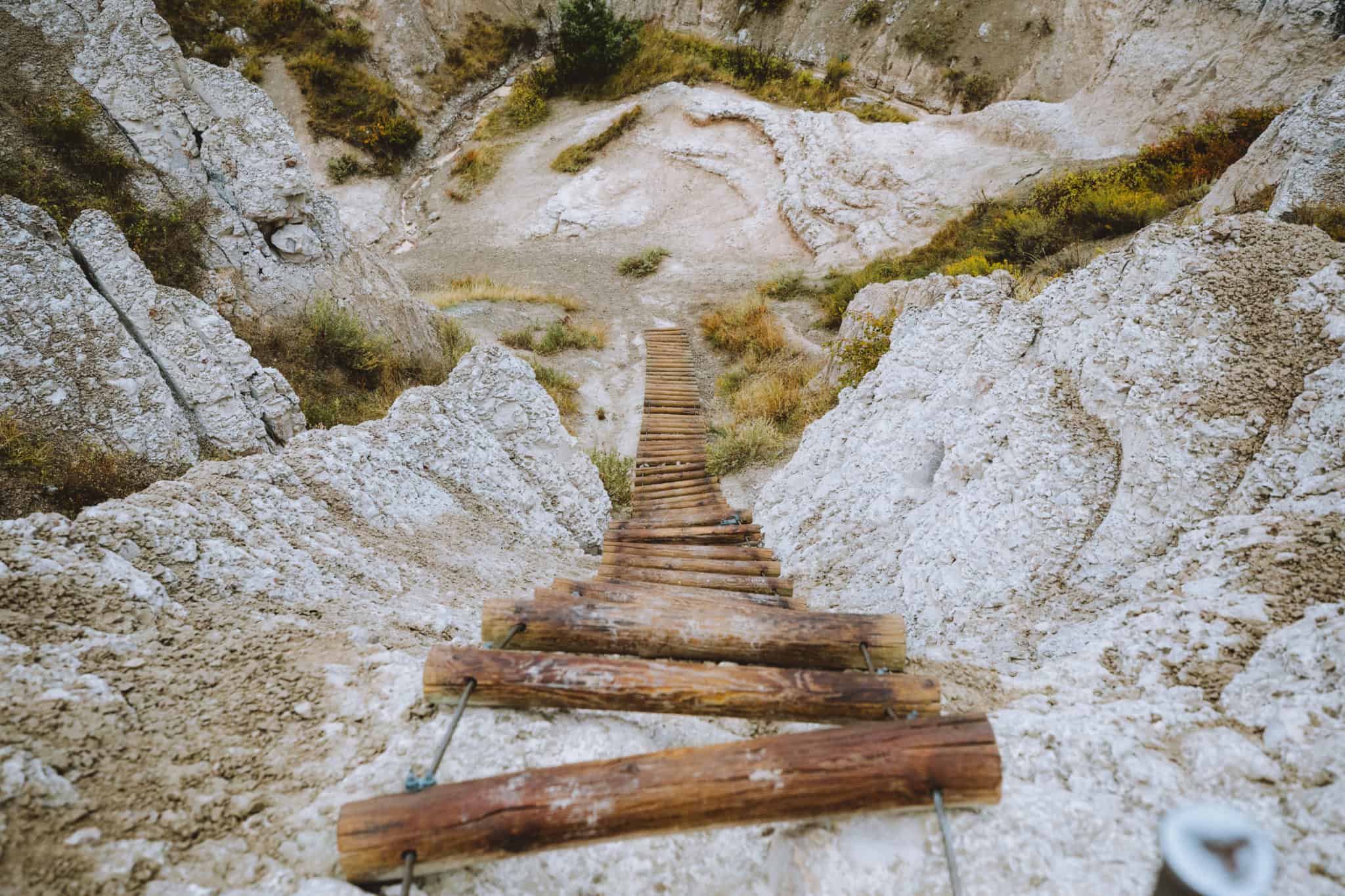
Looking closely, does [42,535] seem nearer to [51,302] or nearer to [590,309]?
[51,302]

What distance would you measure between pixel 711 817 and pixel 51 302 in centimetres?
731

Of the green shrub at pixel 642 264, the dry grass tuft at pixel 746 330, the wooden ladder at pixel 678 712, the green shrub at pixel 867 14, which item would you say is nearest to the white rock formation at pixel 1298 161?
the dry grass tuft at pixel 746 330

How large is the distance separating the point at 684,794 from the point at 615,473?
23.0ft

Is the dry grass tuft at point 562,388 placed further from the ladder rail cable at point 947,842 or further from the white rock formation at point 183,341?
the ladder rail cable at point 947,842

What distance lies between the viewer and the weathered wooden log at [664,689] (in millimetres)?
2535

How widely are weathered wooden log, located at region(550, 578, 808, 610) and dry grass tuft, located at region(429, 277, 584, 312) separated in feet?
38.9

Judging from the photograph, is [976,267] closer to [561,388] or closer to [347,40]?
[561,388]

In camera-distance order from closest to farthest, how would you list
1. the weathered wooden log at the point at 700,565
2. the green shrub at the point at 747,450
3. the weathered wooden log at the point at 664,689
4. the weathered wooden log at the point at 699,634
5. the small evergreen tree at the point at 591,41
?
the weathered wooden log at the point at 664,689 < the weathered wooden log at the point at 699,634 < the weathered wooden log at the point at 700,565 < the green shrub at the point at 747,450 < the small evergreen tree at the point at 591,41

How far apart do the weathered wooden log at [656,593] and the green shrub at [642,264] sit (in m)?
14.8

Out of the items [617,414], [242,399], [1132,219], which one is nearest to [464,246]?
[617,414]

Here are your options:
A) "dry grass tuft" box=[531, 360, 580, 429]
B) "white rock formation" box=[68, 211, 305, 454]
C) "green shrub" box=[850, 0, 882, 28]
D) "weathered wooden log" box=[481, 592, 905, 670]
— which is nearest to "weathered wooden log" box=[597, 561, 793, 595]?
"weathered wooden log" box=[481, 592, 905, 670]

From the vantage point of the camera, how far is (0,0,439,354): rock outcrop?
7582 millimetres

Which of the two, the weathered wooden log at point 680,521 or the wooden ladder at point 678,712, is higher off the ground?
the wooden ladder at point 678,712

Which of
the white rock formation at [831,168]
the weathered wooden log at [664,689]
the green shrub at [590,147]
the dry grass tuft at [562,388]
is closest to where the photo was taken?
the weathered wooden log at [664,689]
